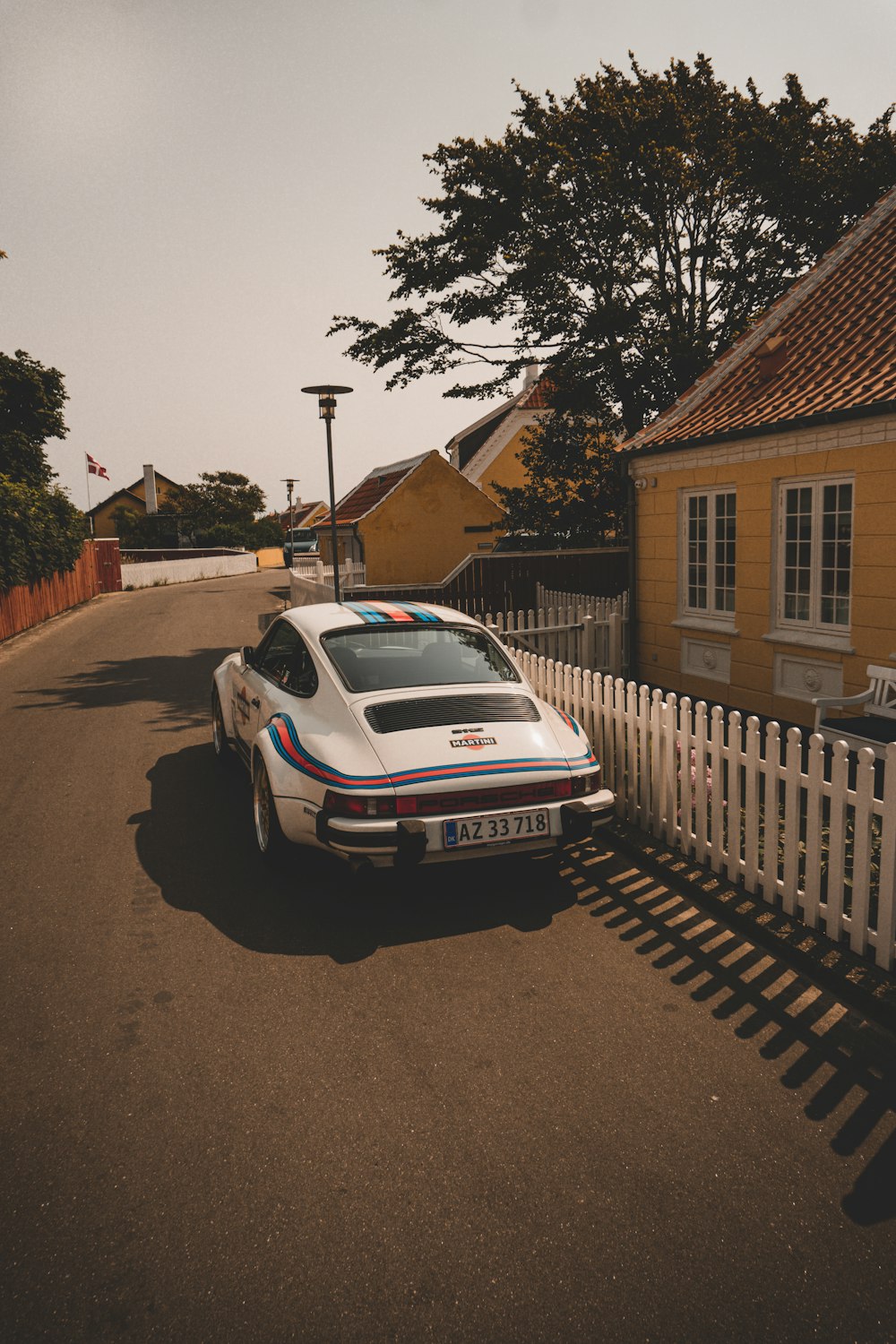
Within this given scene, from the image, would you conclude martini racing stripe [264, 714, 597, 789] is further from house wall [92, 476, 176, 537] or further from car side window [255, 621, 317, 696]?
house wall [92, 476, 176, 537]

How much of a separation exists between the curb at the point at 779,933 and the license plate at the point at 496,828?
1.02 metres

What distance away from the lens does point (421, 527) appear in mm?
25766

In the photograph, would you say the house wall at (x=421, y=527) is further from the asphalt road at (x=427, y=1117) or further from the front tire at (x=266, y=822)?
the asphalt road at (x=427, y=1117)

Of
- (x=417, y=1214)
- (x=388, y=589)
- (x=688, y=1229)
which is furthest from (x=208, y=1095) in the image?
(x=388, y=589)

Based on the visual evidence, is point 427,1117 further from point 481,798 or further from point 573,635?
point 573,635

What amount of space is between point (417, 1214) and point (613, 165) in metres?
16.7

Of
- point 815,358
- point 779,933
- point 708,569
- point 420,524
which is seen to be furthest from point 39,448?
point 779,933

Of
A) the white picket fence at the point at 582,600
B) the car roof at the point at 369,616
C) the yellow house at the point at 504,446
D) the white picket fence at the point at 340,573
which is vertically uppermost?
the yellow house at the point at 504,446

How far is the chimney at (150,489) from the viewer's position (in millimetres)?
73062

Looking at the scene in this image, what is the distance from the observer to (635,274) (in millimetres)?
16797

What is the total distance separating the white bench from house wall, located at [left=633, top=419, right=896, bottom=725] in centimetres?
41

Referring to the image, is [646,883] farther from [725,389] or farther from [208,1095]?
[725,389]

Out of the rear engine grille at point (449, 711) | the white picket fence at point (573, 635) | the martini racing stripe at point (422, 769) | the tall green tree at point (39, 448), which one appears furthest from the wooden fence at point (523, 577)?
the martini racing stripe at point (422, 769)

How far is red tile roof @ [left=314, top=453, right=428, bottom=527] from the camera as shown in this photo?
26.0 m
